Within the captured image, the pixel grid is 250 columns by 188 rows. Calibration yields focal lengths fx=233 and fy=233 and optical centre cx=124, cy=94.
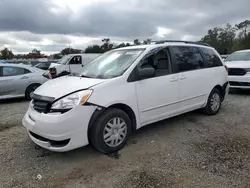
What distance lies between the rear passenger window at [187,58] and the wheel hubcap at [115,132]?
1.72 meters

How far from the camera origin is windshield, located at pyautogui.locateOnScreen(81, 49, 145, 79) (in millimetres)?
3896

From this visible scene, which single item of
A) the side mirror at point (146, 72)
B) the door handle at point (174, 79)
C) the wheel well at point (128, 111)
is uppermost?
the side mirror at point (146, 72)

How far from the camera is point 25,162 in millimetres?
3404

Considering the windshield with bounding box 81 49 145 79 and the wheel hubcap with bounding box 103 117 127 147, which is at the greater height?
the windshield with bounding box 81 49 145 79

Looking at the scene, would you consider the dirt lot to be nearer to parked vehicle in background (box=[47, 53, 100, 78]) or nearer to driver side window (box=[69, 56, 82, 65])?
parked vehicle in background (box=[47, 53, 100, 78])

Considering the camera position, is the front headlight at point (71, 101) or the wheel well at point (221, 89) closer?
the front headlight at point (71, 101)

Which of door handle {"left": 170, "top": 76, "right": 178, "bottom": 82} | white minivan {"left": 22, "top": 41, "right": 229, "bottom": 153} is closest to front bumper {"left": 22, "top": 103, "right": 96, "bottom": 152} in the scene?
white minivan {"left": 22, "top": 41, "right": 229, "bottom": 153}

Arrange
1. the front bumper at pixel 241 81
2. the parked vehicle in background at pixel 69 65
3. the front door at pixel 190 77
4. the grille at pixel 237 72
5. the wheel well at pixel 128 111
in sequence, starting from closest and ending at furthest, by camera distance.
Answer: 1. the wheel well at pixel 128 111
2. the front door at pixel 190 77
3. the front bumper at pixel 241 81
4. the grille at pixel 237 72
5. the parked vehicle in background at pixel 69 65

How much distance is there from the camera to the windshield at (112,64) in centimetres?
390

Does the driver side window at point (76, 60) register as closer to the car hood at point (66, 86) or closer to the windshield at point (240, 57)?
the windshield at point (240, 57)

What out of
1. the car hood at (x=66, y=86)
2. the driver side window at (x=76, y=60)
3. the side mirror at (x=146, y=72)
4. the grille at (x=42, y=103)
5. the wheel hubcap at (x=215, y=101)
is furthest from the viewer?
the driver side window at (x=76, y=60)

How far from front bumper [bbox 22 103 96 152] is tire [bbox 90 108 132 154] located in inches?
5.7

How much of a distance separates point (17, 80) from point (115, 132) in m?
5.64

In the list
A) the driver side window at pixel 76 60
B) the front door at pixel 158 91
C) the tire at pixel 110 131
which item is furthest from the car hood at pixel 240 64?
the driver side window at pixel 76 60
